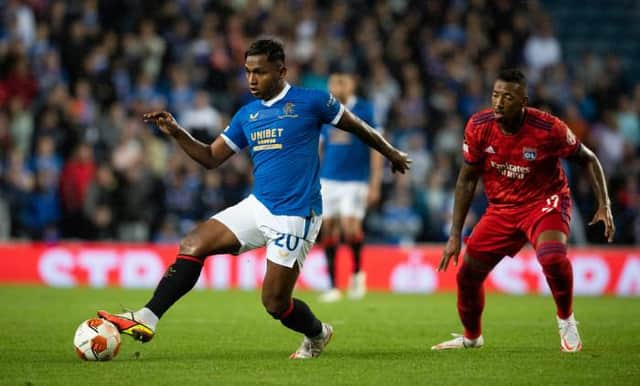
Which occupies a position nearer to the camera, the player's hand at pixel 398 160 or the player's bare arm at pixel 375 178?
the player's hand at pixel 398 160

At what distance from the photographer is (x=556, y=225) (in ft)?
27.7

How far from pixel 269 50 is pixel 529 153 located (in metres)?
2.15

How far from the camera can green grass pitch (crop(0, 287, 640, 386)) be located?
7.07 metres

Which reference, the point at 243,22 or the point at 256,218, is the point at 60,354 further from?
the point at 243,22

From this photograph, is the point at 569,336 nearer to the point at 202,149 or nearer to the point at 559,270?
the point at 559,270

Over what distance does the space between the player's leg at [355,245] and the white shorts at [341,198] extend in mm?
101

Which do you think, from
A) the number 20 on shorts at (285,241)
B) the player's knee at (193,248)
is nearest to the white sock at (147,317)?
the player's knee at (193,248)

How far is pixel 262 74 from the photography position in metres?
8.16

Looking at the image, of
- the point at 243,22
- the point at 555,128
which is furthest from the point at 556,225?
the point at 243,22

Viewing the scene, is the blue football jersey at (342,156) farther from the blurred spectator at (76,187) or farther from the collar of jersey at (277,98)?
the collar of jersey at (277,98)

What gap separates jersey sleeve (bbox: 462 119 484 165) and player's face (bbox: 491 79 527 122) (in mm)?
301

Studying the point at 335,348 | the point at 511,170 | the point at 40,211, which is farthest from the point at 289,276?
the point at 40,211

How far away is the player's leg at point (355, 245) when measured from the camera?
1461cm

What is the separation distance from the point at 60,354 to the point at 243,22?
13149mm
